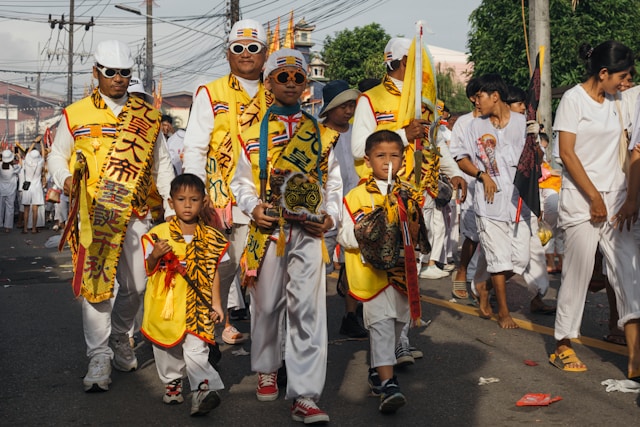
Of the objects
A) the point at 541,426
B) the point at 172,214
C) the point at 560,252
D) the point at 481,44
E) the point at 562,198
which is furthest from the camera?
the point at 481,44

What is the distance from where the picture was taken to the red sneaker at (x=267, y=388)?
5.87 meters

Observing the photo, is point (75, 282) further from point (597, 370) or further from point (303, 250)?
point (597, 370)

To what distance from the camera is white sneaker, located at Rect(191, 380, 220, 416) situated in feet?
18.1

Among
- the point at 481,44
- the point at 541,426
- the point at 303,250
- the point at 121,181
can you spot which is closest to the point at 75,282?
the point at 121,181

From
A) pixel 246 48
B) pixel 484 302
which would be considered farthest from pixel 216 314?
pixel 484 302

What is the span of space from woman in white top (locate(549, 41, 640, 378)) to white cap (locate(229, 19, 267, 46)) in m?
2.20

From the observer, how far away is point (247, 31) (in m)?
6.76

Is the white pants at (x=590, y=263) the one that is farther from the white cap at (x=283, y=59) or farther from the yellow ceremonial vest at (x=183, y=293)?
the yellow ceremonial vest at (x=183, y=293)

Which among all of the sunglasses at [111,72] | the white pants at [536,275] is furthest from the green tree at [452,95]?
the sunglasses at [111,72]

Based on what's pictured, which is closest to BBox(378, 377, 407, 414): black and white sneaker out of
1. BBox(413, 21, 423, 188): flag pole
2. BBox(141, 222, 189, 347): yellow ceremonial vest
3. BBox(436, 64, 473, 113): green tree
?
BBox(141, 222, 189, 347): yellow ceremonial vest

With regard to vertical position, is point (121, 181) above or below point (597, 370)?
above

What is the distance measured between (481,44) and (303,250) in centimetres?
3809

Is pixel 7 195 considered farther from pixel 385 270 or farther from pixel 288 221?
pixel 385 270

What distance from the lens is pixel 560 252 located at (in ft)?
38.8
